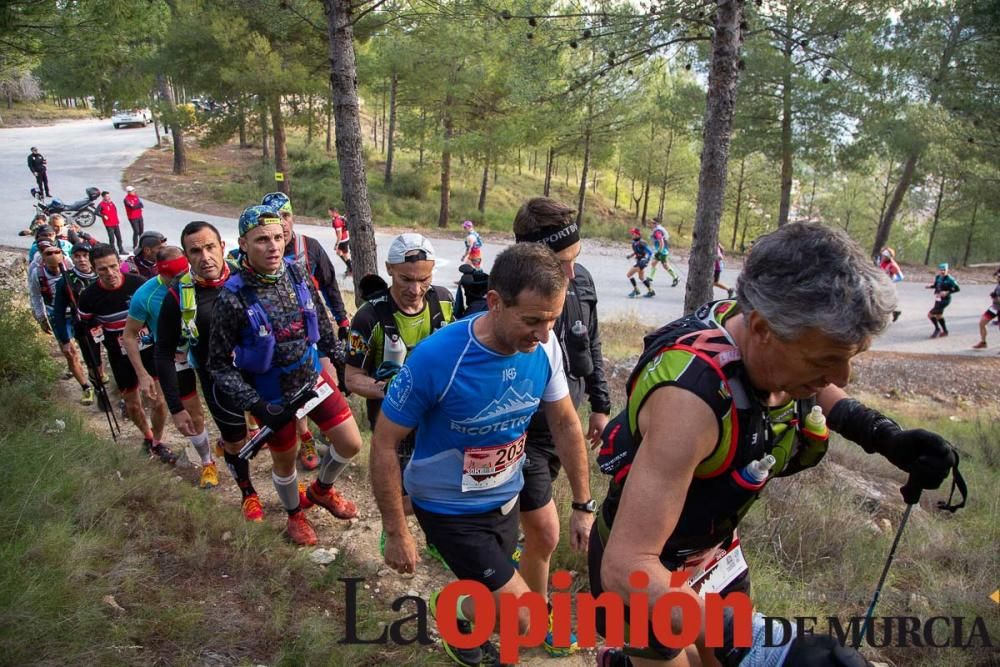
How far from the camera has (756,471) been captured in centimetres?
180

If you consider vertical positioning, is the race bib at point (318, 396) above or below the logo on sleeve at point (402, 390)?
below

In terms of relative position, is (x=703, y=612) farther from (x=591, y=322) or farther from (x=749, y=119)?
(x=749, y=119)

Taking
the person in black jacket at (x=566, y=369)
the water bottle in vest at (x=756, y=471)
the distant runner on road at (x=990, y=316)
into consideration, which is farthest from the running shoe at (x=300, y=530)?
the distant runner on road at (x=990, y=316)

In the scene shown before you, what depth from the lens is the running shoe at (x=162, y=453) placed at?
5430mm

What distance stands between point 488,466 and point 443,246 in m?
20.0

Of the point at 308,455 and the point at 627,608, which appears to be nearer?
the point at 627,608

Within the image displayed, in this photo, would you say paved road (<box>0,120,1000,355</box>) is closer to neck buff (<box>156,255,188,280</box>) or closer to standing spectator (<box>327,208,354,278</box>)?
standing spectator (<box>327,208,354,278</box>)

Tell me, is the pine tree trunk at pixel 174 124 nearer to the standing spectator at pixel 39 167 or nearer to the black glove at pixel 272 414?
the standing spectator at pixel 39 167

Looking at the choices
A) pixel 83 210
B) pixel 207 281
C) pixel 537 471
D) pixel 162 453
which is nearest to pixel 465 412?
pixel 537 471

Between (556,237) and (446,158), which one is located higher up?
(446,158)

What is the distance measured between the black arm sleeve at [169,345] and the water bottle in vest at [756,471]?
3744 millimetres

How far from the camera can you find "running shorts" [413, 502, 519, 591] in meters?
2.56

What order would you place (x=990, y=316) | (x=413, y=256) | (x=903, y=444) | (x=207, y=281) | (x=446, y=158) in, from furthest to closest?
1. (x=446, y=158)
2. (x=990, y=316)
3. (x=207, y=281)
4. (x=413, y=256)
5. (x=903, y=444)

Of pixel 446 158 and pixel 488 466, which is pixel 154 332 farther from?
pixel 446 158
